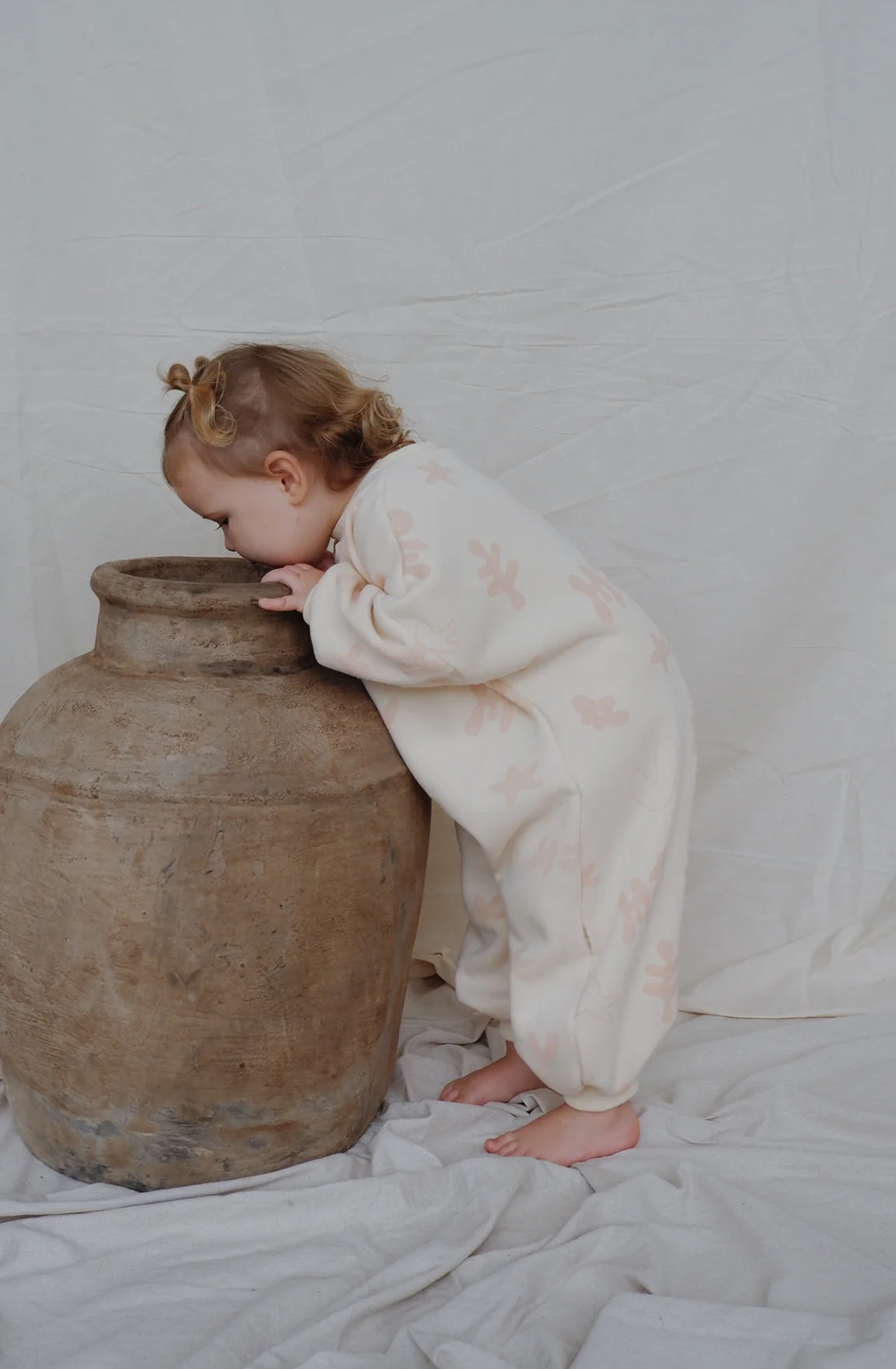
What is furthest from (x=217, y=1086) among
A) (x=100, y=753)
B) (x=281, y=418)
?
(x=281, y=418)

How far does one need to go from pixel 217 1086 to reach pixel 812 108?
157 centimetres

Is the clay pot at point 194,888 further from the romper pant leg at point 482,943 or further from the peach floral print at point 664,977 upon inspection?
the peach floral print at point 664,977

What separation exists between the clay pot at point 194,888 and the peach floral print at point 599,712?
21 cm

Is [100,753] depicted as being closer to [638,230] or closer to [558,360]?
[558,360]

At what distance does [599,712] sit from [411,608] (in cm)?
26

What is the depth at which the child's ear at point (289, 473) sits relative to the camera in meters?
1.63

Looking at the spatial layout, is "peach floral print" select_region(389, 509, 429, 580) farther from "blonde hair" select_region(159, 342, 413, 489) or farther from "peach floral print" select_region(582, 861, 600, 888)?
"peach floral print" select_region(582, 861, 600, 888)

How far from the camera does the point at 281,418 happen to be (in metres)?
1.62

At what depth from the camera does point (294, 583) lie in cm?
160

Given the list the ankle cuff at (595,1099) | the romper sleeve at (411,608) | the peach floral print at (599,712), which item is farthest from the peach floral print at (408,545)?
the ankle cuff at (595,1099)

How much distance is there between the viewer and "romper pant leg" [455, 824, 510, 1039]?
5.74 feet

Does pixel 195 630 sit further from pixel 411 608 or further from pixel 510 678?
pixel 510 678

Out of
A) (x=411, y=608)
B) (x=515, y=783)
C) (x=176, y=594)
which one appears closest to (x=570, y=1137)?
(x=515, y=783)

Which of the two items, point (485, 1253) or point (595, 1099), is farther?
point (595, 1099)
